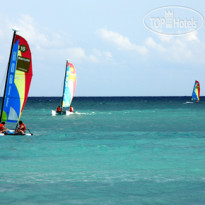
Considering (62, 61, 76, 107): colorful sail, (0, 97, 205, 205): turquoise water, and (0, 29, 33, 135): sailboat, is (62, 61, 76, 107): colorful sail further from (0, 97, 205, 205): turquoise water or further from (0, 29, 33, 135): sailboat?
(0, 97, 205, 205): turquoise water

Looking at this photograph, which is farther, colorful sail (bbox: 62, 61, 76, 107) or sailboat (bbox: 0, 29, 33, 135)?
colorful sail (bbox: 62, 61, 76, 107)

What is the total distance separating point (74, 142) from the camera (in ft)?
99.8

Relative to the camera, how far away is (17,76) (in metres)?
29.0

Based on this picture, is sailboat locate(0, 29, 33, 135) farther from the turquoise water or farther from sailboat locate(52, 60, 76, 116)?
sailboat locate(52, 60, 76, 116)

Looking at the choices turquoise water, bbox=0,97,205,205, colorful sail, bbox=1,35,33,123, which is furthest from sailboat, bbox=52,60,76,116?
turquoise water, bbox=0,97,205,205

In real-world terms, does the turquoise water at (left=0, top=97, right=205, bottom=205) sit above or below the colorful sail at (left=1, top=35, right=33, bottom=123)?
below

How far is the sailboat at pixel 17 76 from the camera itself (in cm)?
2861

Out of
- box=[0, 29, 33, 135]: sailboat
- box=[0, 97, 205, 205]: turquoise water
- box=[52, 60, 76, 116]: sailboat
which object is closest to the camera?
box=[0, 97, 205, 205]: turquoise water

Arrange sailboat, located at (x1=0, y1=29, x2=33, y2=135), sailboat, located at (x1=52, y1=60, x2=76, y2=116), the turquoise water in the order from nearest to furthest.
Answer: the turquoise water < sailboat, located at (x1=0, y1=29, x2=33, y2=135) < sailboat, located at (x1=52, y1=60, x2=76, y2=116)

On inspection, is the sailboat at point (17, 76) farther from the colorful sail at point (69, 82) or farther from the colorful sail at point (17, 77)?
the colorful sail at point (69, 82)

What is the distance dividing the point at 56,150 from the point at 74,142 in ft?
16.3

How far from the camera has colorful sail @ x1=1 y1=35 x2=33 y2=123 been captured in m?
28.6

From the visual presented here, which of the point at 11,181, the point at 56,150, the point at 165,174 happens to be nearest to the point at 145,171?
the point at 165,174

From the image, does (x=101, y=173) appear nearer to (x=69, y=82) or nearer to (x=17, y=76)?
(x=17, y=76)
